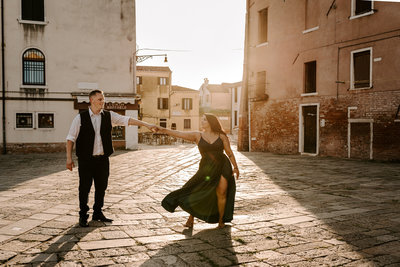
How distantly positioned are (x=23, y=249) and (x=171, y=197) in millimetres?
1859

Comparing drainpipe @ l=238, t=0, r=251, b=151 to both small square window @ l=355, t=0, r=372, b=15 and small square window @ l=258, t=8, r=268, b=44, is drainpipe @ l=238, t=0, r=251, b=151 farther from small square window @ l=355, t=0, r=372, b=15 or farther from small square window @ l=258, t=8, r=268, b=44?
small square window @ l=355, t=0, r=372, b=15

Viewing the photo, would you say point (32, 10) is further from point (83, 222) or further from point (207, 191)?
point (207, 191)

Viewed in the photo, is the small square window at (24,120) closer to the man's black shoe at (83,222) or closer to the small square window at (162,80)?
the man's black shoe at (83,222)

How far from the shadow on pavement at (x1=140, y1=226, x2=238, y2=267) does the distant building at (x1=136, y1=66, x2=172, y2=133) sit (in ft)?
138

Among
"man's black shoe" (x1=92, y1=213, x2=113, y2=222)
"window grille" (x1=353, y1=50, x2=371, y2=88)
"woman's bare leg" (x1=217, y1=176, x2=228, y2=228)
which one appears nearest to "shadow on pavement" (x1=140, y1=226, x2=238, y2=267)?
"woman's bare leg" (x1=217, y1=176, x2=228, y2=228)

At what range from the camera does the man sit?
4984 mm

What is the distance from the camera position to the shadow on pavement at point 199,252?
3678 millimetres

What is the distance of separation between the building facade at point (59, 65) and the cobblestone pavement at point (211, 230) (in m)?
13.1

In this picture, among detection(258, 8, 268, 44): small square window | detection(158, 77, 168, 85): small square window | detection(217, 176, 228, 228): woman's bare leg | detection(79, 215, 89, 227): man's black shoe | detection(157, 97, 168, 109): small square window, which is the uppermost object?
detection(258, 8, 268, 44): small square window

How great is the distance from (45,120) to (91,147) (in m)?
17.5

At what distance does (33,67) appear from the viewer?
20781 millimetres

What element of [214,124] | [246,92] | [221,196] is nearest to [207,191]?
[221,196]

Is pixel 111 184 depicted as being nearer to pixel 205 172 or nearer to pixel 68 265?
pixel 205 172

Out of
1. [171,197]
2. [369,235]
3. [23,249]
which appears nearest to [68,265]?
[23,249]
